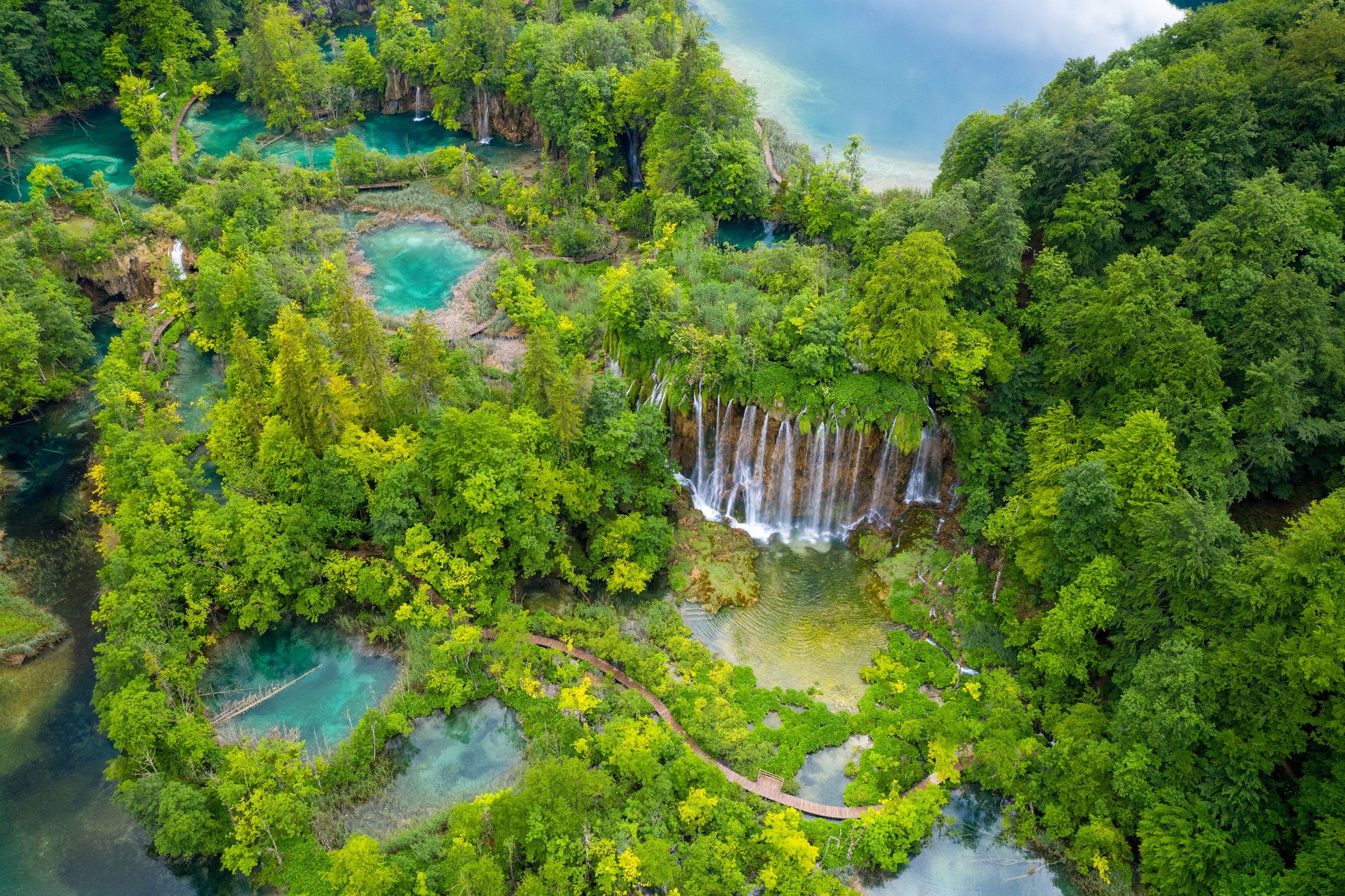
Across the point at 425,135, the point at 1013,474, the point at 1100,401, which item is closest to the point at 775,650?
the point at 1013,474

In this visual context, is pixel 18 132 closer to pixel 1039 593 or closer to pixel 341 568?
pixel 341 568

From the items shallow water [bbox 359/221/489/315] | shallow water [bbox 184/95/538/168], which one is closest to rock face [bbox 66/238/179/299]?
shallow water [bbox 359/221/489/315]

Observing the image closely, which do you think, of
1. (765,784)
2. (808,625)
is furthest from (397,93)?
(765,784)

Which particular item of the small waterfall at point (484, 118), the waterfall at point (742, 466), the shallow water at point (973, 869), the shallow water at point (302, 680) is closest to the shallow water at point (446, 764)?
the shallow water at point (302, 680)

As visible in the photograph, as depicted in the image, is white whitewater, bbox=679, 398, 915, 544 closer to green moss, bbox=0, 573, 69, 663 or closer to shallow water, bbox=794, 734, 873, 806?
shallow water, bbox=794, 734, 873, 806

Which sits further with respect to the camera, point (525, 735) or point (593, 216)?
point (593, 216)

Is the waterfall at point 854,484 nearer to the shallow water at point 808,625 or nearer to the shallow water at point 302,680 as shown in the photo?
the shallow water at point 808,625
